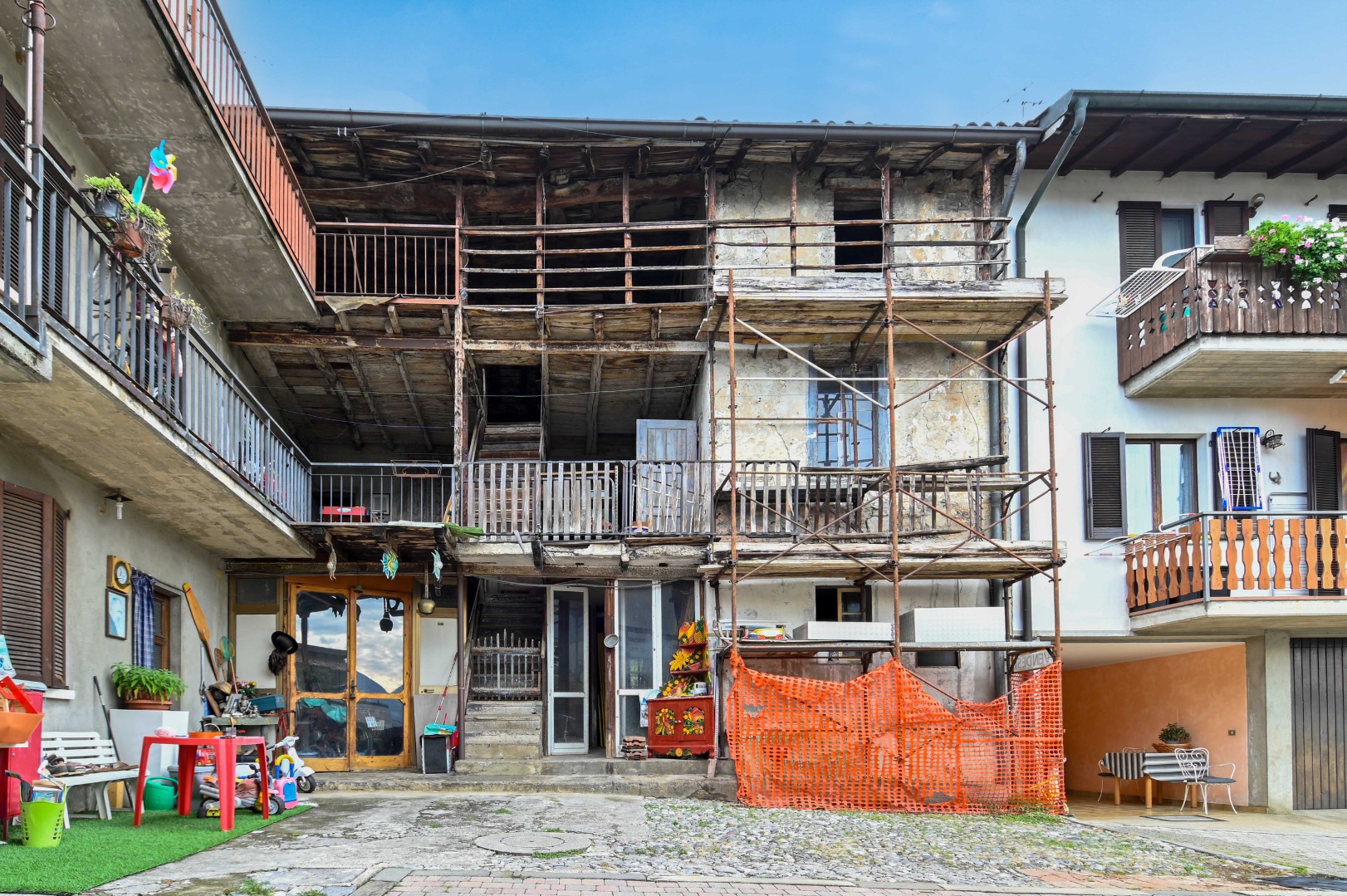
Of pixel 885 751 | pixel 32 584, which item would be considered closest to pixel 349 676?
pixel 32 584

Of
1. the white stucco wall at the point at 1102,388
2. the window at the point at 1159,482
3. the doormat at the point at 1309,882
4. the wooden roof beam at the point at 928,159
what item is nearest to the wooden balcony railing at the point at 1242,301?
the white stucco wall at the point at 1102,388

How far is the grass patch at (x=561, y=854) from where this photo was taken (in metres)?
8.59

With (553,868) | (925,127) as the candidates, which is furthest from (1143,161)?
(553,868)

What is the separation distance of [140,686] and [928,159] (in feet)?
35.8

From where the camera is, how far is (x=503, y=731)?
48.9 ft

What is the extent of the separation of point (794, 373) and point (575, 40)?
117 metres

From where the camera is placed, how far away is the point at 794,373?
15805 millimetres

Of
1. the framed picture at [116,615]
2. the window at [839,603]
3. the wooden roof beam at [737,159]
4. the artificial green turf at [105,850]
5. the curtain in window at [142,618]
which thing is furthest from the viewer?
the window at [839,603]

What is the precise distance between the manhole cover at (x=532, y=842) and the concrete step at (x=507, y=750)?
5.01 m

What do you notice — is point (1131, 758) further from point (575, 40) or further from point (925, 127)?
point (575, 40)

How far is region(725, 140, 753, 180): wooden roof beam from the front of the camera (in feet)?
49.1

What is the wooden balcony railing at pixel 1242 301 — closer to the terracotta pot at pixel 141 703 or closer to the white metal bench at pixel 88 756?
the terracotta pot at pixel 141 703

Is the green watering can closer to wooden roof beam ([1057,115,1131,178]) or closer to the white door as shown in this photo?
the white door

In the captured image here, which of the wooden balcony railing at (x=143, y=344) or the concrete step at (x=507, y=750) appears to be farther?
the concrete step at (x=507, y=750)
